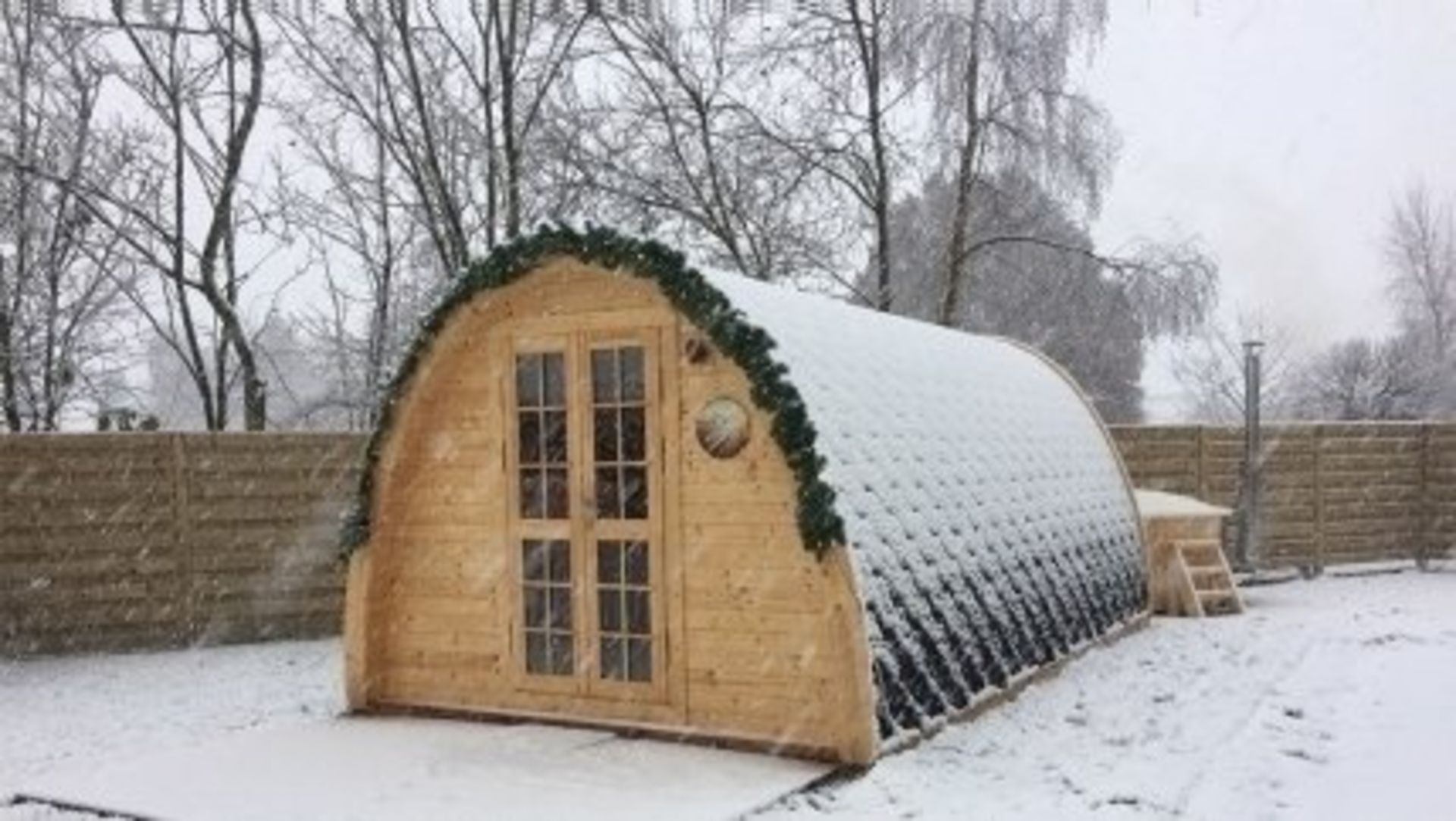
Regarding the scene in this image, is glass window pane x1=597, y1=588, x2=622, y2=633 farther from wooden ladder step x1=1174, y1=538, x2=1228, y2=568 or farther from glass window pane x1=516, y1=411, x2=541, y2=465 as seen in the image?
wooden ladder step x1=1174, y1=538, x2=1228, y2=568

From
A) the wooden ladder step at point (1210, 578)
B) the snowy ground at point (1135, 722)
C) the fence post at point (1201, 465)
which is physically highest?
the fence post at point (1201, 465)

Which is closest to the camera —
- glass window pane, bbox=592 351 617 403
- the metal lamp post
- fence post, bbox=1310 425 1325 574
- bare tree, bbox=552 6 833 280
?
glass window pane, bbox=592 351 617 403

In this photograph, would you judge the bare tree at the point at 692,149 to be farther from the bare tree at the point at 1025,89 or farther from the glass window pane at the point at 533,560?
the glass window pane at the point at 533,560

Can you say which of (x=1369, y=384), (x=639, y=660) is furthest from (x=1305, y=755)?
(x=1369, y=384)

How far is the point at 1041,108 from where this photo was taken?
14.9 meters

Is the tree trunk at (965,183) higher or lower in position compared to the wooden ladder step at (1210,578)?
higher

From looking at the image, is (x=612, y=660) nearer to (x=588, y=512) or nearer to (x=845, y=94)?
(x=588, y=512)

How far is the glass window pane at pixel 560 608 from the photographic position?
22.9 ft

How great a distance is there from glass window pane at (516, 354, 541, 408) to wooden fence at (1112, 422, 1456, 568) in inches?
322

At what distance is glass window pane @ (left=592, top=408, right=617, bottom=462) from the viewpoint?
6.86 m

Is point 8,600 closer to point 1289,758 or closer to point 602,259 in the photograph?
point 602,259

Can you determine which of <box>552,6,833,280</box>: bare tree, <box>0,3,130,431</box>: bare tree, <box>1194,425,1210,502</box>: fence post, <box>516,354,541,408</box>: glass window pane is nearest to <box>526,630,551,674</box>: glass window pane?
<box>516,354,541,408</box>: glass window pane

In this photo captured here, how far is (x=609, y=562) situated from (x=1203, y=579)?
21.1 ft

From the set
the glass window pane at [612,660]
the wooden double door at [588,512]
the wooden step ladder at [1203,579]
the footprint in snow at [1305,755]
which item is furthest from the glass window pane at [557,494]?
the wooden step ladder at [1203,579]
